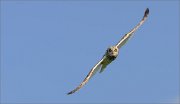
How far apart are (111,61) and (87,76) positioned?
7.34 feet

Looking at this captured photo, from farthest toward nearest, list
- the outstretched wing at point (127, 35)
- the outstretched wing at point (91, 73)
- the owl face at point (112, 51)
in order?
the outstretched wing at point (127, 35) → the owl face at point (112, 51) → the outstretched wing at point (91, 73)

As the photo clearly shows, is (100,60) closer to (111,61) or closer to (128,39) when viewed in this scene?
(111,61)

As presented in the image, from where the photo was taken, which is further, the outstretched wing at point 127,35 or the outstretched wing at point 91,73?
the outstretched wing at point 127,35

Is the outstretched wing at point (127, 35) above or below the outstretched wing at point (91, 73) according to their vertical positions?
above

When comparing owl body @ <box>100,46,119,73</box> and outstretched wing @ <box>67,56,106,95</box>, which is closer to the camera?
outstretched wing @ <box>67,56,106,95</box>

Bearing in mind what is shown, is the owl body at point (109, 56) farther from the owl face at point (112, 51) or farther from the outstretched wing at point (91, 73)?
the outstretched wing at point (91, 73)

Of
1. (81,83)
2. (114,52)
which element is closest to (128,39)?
(114,52)

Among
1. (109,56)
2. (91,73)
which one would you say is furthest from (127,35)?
(91,73)

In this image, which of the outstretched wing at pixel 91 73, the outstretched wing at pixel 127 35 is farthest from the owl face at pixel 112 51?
the outstretched wing at pixel 127 35

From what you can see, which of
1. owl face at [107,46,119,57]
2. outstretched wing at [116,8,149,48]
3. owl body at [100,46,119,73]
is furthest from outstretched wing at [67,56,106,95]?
outstretched wing at [116,8,149,48]

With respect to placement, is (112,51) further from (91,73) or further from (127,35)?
(127,35)

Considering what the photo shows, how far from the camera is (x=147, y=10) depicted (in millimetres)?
54688

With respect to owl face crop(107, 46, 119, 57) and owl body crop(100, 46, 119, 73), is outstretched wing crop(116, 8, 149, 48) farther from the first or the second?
owl body crop(100, 46, 119, 73)

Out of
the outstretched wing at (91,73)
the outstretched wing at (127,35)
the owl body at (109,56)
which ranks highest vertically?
the outstretched wing at (127,35)
